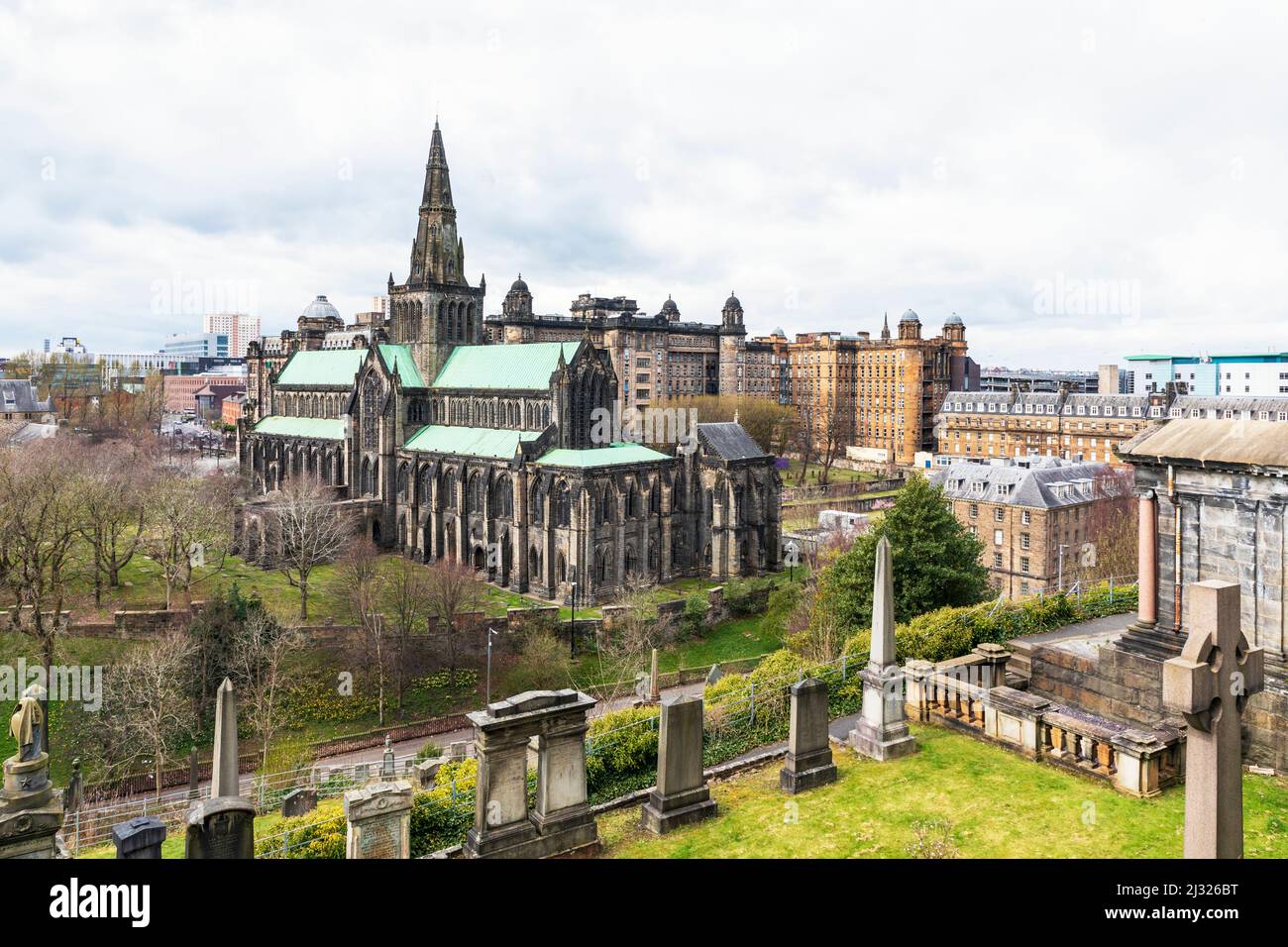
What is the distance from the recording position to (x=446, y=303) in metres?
65.2

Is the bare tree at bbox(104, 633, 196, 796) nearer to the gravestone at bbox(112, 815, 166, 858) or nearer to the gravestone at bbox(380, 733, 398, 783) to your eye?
the gravestone at bbox(380, 733, 398, 783)

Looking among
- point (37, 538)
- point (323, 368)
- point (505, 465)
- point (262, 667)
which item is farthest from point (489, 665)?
point (323, 368)

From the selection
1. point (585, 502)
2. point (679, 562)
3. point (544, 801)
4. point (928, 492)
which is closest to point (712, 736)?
point (544, 801)

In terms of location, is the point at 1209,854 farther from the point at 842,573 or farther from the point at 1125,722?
the point at 842,573

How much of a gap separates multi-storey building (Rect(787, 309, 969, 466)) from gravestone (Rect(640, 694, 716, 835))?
10167 centimetres

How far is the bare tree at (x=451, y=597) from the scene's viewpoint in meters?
39.5

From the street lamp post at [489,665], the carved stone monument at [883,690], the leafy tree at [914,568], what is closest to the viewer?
the carved stone monument at [883,690]

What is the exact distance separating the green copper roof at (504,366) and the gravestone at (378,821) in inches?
1693

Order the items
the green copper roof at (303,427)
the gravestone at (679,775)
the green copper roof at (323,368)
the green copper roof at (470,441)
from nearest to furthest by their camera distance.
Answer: the gravestone at (679,775), the green copper roof at (470,441), the green copper roof at (303,427), the green copper roof at (323,368)

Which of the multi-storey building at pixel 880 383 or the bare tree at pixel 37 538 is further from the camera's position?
the multi-storey building at pixel 880 383

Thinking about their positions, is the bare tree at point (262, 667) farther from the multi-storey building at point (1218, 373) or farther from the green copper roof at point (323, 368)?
the multi-storey building at point (1218, 373)

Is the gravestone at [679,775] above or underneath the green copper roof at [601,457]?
underneath

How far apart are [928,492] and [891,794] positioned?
17562 mm

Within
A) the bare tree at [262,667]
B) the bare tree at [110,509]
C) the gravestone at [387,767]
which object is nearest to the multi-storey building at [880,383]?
the bare tree at [110,509]
